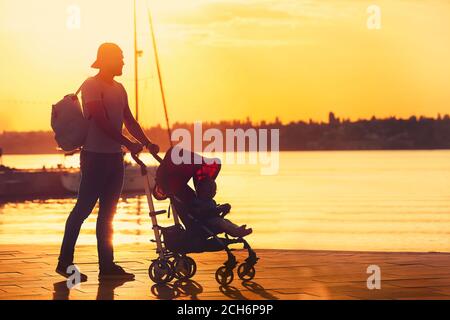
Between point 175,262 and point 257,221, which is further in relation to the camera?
point 257,221

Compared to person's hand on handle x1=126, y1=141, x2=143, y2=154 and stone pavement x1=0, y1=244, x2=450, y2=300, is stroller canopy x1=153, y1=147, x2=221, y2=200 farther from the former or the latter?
stone pavement x1=0, y1=244, x2=450, y2=300

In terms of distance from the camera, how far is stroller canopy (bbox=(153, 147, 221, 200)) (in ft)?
25.3

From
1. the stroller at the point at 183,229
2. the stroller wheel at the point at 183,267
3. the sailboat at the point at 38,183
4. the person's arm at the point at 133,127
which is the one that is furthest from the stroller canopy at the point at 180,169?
the sailboat at the point at 38,183

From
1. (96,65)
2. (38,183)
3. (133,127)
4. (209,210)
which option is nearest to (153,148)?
(133,127)

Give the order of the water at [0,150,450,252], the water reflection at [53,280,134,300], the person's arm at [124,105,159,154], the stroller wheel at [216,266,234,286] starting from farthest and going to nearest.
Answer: the water at [0,150,450,252] < the person's arm at [124,105,159,154] < the stroller wheel at [216,266,234,286] < the water reflection at [53,280,134,300]

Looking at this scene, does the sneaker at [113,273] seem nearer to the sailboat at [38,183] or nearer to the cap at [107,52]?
the cap at [107,52]

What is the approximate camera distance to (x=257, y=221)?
162ft

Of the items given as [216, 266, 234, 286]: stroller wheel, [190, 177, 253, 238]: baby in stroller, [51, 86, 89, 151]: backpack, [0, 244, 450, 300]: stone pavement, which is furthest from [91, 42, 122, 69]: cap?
[216, 266, 234, 286]: stroller wheel

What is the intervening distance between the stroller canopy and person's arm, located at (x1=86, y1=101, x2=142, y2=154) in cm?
27

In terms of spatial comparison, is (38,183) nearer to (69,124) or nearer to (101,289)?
(69,124)

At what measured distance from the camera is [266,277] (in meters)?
7.96
